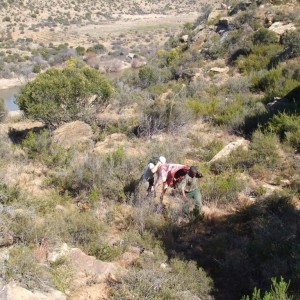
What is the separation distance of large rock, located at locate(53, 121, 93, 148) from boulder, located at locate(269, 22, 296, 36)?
35.2 feet

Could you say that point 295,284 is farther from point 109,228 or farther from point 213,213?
point 109,228

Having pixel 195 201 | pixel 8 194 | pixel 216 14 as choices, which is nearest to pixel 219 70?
pixel 216 14

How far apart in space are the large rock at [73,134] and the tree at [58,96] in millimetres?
797

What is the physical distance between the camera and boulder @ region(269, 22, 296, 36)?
17.4 m

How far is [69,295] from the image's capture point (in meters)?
4.29

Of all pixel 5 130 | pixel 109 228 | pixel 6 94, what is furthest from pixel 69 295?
pixel 6 94

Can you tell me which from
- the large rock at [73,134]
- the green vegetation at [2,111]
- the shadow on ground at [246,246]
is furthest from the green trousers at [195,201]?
the green vegetation at [2,111]

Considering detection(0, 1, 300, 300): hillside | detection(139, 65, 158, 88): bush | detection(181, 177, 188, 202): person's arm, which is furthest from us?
detection(139, 65, 158, 88): bush

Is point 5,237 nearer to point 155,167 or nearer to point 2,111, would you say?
point 155,167

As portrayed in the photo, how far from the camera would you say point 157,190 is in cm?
718

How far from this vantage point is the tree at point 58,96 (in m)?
12.3

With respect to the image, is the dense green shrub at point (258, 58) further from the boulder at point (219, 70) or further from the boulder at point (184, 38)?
the boulder at point (184, 38)

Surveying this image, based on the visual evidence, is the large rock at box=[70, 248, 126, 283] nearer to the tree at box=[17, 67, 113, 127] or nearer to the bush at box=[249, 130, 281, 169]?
the bush at box=[249, 130, 281, 169]

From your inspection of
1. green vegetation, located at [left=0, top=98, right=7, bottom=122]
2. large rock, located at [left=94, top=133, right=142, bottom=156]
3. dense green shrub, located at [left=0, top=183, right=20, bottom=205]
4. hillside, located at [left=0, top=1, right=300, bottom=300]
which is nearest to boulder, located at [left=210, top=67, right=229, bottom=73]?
hillside, located at [left=0, top=1, right=300, bottom=300]
